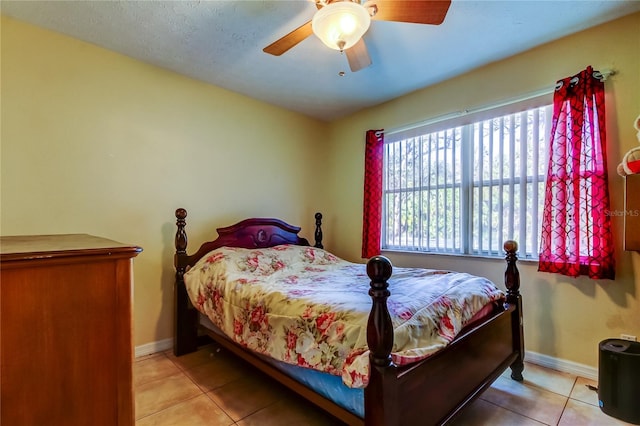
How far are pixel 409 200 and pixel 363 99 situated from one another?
1.22 metres

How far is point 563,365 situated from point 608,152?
1.56 m

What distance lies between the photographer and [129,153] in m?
2.50

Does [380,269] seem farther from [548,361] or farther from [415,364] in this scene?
[548,361]

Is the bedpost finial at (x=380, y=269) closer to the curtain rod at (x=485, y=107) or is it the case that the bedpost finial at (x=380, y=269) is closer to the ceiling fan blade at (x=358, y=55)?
the ceiling fan blade at (x=358, y=55)

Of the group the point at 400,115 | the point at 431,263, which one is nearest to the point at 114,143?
the point at 400,115

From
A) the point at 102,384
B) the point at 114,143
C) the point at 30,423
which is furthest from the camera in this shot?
the point at 114,143

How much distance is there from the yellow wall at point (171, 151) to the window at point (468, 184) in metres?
0.18

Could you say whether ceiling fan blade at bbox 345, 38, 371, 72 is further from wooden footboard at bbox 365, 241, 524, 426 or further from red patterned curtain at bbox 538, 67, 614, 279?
red patterned curtain at bbox 538, 67, 614, 279

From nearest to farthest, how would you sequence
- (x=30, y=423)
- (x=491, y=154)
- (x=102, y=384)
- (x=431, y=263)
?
(x=30, y=423)
(x=102, y=384)
(x=491, y=154)
(x=431, y=263)

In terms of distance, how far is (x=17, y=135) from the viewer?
2043 mm

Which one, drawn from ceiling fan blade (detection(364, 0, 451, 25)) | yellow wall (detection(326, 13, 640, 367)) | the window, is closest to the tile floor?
yellow wall (detection(326, 13, 640, 367))

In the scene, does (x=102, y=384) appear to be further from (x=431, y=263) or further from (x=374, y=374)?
(x=431, y=263)

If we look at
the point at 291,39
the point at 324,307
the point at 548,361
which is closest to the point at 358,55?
the point at 291,39

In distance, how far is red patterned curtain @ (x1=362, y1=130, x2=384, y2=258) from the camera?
334 centimetres
